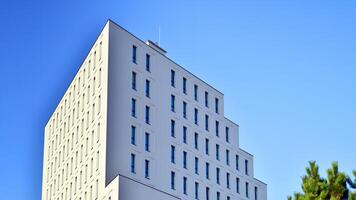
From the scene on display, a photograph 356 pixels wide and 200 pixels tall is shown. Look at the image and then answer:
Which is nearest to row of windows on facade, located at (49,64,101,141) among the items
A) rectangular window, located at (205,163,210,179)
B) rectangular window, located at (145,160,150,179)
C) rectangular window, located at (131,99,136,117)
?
rectangular window, located at (131,99,136,117)

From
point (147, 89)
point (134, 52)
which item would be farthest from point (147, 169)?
point (134, 52)

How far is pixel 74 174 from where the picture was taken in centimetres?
9475

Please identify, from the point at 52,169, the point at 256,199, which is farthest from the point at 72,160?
the point at 256,199

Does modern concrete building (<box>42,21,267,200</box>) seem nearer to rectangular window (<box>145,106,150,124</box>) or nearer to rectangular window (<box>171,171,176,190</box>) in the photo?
rectangular window (<box>145,106,150,124</box>)

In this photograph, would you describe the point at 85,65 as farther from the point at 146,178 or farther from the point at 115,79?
the point at 146,178

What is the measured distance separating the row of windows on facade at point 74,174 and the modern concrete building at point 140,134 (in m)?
0.12

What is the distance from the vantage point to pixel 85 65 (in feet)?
314

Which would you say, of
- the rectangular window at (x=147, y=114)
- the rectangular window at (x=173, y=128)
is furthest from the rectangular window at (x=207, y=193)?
the rectangular window at (x=147, y=114)

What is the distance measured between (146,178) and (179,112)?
1222 centimetres

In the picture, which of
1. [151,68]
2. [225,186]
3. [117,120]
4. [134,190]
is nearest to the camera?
[134,190]

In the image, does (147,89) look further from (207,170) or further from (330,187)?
(330,187)

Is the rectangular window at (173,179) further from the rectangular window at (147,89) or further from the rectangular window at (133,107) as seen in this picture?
the rectangular window at (147,89)

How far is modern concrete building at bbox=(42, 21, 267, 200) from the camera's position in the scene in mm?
84750

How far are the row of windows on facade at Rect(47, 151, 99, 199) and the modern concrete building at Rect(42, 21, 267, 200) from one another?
0.12m
